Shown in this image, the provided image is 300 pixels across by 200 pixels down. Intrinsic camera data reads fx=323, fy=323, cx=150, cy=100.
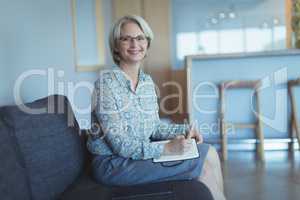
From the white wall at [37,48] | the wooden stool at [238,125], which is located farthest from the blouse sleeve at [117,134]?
the wooden stool at [238,125]

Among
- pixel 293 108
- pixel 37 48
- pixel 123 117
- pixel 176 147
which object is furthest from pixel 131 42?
pixel 293 108

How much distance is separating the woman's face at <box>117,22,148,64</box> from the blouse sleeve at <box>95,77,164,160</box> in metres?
0.22

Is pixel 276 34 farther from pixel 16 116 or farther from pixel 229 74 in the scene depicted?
pixel 16 116

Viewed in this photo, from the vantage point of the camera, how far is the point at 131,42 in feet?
4.93

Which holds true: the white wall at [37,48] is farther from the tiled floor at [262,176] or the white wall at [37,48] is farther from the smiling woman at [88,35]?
the tiled floor at [262,176]

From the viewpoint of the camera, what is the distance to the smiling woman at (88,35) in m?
3.21

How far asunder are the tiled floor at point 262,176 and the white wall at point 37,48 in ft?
4.43

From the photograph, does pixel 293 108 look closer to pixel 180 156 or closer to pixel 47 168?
pixel 180 156

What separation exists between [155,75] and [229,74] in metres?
1.63

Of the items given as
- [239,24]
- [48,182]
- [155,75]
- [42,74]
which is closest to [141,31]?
[48,182]

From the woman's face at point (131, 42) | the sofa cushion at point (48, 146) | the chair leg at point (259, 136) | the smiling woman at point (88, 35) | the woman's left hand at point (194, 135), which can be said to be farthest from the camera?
the smiling woman at point (88, 35)

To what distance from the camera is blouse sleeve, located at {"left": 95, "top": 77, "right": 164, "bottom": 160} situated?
135 centimetres

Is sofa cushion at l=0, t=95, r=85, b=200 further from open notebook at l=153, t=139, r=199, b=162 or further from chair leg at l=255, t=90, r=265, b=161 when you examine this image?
chair leg at l=255, t=90, r=265, b=161

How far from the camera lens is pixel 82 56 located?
10.9 ft
